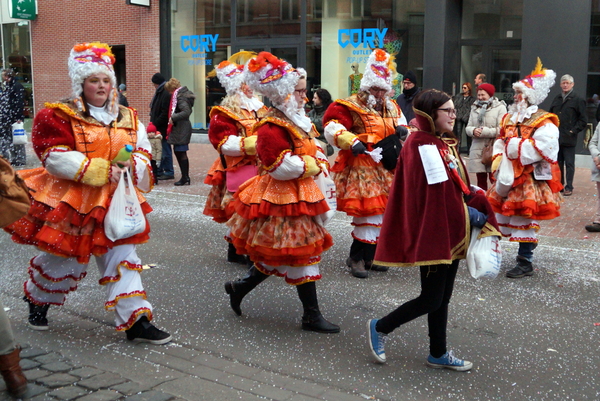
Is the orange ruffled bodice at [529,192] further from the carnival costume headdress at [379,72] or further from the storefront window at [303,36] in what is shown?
the storefront window at [303,36]

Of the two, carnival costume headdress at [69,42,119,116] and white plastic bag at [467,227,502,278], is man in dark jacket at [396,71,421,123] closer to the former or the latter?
carnival costume headdress at [69,42,119,116]

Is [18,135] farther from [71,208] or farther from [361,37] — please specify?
[71,208]

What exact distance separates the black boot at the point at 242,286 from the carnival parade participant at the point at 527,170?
268 centimetres

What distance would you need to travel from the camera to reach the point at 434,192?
3.98 metres

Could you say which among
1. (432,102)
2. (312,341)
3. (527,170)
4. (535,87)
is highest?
(535,87)

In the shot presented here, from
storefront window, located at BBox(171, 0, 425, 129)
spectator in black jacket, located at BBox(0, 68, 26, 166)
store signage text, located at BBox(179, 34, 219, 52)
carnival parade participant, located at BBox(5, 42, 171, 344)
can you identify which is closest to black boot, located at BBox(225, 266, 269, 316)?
carnival parade participant, located at BBox(5, 42, 171, 344)

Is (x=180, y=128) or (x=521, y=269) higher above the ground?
(x=180, y=128)

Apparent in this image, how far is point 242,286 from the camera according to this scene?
206 inches

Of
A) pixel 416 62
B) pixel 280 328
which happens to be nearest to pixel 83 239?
pixel 280 328

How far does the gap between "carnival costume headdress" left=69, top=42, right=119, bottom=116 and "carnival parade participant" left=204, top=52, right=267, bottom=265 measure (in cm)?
199

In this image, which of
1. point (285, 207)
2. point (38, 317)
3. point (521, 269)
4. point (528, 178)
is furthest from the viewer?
point (521, 269)

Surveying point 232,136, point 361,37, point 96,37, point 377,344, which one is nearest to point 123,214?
point 377,344

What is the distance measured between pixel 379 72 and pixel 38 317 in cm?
361

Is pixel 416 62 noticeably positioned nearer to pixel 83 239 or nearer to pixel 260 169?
pixel 260 169
